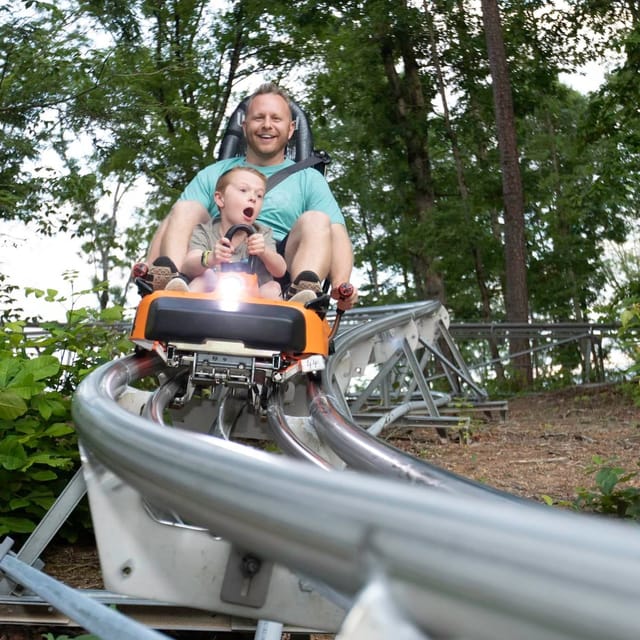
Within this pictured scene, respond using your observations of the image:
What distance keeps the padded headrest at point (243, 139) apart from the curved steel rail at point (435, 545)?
14.6 ft

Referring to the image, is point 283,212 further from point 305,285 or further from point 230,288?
point 230,288

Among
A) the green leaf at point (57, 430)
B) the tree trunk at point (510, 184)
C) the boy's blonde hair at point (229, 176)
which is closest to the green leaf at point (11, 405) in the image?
the green leaf at point (57, 430)

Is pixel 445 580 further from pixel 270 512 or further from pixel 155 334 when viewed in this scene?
pixel 155 334

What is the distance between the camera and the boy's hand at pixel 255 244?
14.1 ft

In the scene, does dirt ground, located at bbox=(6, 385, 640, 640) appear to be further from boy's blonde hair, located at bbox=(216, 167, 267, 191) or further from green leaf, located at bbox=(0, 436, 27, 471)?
boy's blonde hair, located at bbox=(216, 167, 267, 191)

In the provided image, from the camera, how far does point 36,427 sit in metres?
4.09

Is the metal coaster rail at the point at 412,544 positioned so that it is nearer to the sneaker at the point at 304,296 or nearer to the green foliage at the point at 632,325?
the sneaker at the point at 304,296

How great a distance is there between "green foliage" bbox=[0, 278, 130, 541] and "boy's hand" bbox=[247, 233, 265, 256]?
0.75 metres

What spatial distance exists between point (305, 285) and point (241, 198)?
578mm

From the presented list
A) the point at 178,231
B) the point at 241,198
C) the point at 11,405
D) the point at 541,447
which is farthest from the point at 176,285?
the point at 541,447

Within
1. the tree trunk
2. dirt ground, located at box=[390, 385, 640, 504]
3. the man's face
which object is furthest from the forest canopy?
the man's face

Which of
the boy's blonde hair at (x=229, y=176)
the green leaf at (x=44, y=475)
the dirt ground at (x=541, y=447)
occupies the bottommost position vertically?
the dirt ground at (x=541, y=447)

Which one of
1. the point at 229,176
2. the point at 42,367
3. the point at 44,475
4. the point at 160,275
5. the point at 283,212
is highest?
the point at 229,176

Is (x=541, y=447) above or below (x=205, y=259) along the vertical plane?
below
